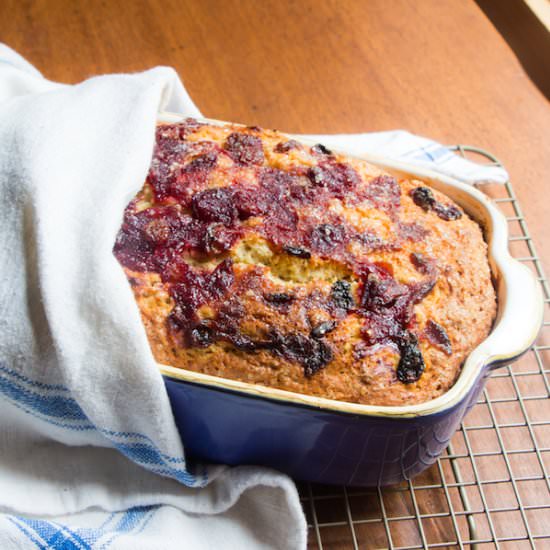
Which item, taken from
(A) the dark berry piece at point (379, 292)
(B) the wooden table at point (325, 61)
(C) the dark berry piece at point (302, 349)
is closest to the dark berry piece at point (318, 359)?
(C) the dark berry piece at point (302, 349)

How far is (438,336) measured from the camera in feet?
4.32

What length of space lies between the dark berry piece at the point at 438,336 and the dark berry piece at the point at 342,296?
145mm

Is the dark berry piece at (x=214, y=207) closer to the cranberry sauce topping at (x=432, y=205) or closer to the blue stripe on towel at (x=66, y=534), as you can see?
the cranberry sauce topping at (x=432, y=205)

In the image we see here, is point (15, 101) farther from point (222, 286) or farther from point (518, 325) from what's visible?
point (518, 325)

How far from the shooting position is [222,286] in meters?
1.31

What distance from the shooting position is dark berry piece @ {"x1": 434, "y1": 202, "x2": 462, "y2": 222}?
4.88 ft

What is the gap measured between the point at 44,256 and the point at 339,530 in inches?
30.0

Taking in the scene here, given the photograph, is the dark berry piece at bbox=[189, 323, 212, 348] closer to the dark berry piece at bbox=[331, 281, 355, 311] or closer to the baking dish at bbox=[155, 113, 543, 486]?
the baking dish at bbox=[155, 113, 543, 486]

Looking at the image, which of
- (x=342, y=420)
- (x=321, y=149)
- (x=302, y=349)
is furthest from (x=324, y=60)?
(x=342, y=420)

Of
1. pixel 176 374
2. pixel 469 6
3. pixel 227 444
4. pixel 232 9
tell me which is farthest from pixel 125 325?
pixel 469 6

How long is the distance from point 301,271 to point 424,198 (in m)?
0.33

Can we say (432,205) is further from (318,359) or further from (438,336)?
(318,359)

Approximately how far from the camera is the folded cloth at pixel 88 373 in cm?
121

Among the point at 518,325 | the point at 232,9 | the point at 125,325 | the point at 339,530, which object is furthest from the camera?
the point at 232,9
